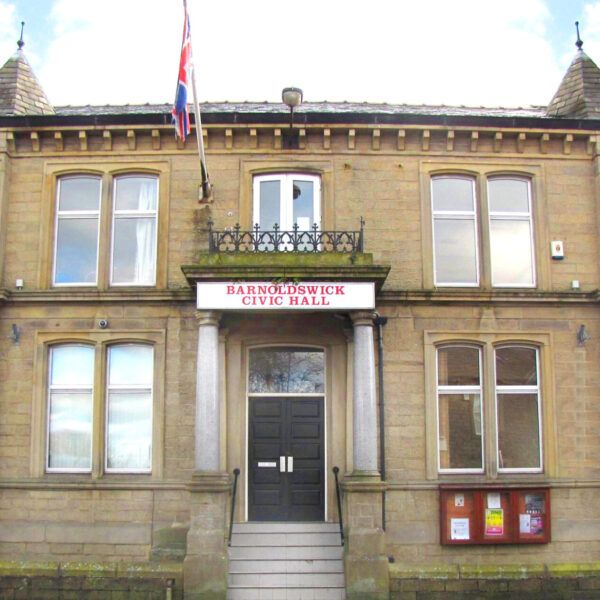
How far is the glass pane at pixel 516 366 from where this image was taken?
12.8m

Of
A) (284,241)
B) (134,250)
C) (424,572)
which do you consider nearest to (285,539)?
(424,572)

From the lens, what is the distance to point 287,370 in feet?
42.3

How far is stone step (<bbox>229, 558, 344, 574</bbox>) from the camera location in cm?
Result: 1120

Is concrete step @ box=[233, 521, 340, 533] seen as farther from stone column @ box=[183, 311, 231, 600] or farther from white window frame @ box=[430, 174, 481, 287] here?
white window frame @ box=[430, 174, 481, 287]

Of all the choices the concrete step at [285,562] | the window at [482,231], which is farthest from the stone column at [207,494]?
the window at [482,231]

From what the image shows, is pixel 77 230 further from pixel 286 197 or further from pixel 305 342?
pixel 305 342

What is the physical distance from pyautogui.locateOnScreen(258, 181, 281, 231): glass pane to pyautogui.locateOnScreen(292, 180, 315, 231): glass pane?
1.02 feet

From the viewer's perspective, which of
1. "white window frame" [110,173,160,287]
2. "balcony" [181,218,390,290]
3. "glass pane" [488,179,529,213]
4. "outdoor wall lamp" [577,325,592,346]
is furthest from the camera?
"glass pane" [488,179,529,213]

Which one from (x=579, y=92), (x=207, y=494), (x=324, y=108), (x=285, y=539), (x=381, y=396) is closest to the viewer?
(x=207, y=494)

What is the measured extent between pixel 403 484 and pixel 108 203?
720 centimetres

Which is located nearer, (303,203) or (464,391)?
(464,391)

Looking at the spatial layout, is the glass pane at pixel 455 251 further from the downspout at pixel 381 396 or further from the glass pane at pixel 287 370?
the glass pane at pixel 287 370

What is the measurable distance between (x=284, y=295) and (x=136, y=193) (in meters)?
3.85

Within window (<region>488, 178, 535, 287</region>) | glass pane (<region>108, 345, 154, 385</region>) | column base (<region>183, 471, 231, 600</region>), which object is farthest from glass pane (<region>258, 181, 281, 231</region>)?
column base (<region>183, 471, 231, 600</region>)
